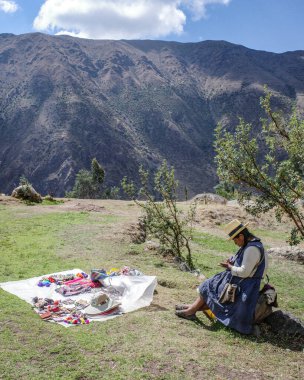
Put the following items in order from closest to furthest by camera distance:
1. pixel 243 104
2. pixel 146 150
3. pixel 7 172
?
1. pixel 7 172
2. pixel 146 150
3. pixel 243 104

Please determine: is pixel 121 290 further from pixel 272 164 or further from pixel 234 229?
pixel 272 164

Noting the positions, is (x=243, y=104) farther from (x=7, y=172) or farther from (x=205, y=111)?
(x=7, y=172)

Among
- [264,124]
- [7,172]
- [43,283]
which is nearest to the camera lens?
[43,283]

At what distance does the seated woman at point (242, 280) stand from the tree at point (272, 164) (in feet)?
10.3

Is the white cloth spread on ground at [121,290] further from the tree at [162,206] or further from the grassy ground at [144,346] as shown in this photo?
the tree at [162,206]

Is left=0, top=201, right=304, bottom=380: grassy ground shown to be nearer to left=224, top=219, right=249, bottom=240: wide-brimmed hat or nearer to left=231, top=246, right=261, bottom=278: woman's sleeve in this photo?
left=231, top=246, right=261, bottom=278: woman's sleeve

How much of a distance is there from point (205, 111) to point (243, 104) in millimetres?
16859

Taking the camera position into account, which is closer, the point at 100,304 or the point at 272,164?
the point at 100,304

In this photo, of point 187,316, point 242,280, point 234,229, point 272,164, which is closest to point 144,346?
point 187,316

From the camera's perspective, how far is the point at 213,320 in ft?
27.2

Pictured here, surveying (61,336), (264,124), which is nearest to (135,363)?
(61,336)

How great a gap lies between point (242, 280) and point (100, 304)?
114 inches

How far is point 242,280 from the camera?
7.61 meters

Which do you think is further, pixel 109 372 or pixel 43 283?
pixel 43 283
